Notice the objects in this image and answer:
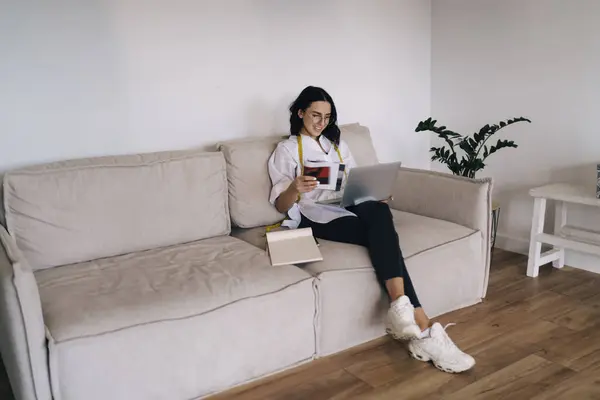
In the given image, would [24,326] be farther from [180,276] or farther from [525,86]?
[525,86]

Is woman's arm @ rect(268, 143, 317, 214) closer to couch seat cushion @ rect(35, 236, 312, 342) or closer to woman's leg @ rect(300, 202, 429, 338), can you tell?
woman's leg @ rect(300, 202, 429, 338)

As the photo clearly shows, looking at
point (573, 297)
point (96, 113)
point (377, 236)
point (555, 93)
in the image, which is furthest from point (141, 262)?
point (555, 93)

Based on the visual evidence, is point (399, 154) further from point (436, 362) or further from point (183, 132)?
point (436, 362)

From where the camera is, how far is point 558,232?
3.15 m

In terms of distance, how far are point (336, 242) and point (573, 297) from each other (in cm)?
127

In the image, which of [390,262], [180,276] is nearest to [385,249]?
[390,262]

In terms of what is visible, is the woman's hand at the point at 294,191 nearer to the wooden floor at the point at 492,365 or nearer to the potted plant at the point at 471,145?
the wooden floor at the point at 492,365

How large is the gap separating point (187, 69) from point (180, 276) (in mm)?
1185

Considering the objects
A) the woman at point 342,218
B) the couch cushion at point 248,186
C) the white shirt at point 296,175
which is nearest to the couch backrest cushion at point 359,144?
the woman at point 342,218

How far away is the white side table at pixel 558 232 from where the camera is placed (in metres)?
2.87

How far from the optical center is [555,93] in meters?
3.19

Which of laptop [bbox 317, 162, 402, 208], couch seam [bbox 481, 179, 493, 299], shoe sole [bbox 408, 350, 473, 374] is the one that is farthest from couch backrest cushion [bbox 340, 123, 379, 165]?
shoe sole [bbox 408, 350, 473, 374]

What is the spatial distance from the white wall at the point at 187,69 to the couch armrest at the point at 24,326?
0.93 metres

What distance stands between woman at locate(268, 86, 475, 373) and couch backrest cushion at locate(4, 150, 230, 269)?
0.31 metres
